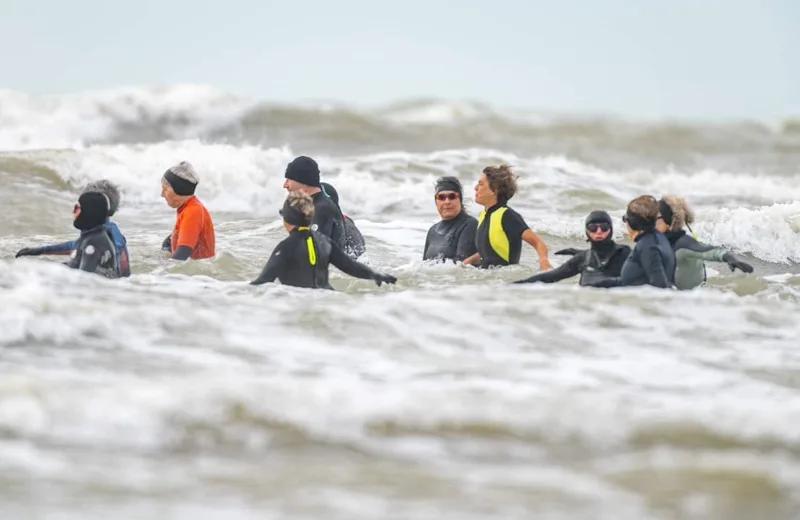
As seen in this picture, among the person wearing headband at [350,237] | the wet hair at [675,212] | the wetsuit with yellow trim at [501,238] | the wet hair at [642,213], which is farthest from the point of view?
the person wearing headband at [350,237]

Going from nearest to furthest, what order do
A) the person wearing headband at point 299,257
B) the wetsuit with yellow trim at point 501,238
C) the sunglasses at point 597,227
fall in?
the person wearing headband at point 299,257, the sunglasses at point 597,227, the wetsuit with yellow trim at point 501,238

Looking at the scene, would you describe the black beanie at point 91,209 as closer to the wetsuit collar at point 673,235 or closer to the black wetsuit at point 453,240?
the black wetsuit at point 453,240

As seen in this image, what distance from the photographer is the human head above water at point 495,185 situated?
34.0 feet

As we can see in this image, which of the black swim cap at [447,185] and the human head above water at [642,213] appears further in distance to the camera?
the black swim cap at [447,185]

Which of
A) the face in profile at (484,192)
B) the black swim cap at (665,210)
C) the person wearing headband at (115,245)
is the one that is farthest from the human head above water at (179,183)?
the black swim cap at (665,210)

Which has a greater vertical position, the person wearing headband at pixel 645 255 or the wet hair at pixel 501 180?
the wet hair at pixel 501 180

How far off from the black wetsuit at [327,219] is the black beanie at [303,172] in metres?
0.13

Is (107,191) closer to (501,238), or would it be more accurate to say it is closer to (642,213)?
(501,238)

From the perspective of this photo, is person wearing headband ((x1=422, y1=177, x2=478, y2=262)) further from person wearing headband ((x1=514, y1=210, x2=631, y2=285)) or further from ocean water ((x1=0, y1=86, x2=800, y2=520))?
person wearing headband ((x1=514, y1=210, x2=631, y2=285))

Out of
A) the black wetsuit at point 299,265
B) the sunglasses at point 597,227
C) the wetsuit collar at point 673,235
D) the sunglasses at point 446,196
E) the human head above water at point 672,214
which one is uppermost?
the sunglasses at point 446,196

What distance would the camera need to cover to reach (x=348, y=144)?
31.5 m

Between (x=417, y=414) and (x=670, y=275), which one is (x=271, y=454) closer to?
(x=417, y=414)

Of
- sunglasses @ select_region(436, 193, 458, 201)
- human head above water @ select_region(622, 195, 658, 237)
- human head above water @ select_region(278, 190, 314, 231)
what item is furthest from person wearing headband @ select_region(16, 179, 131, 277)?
human head above water @ select_region(622, 195, 658, 237)

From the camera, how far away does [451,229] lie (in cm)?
1095
